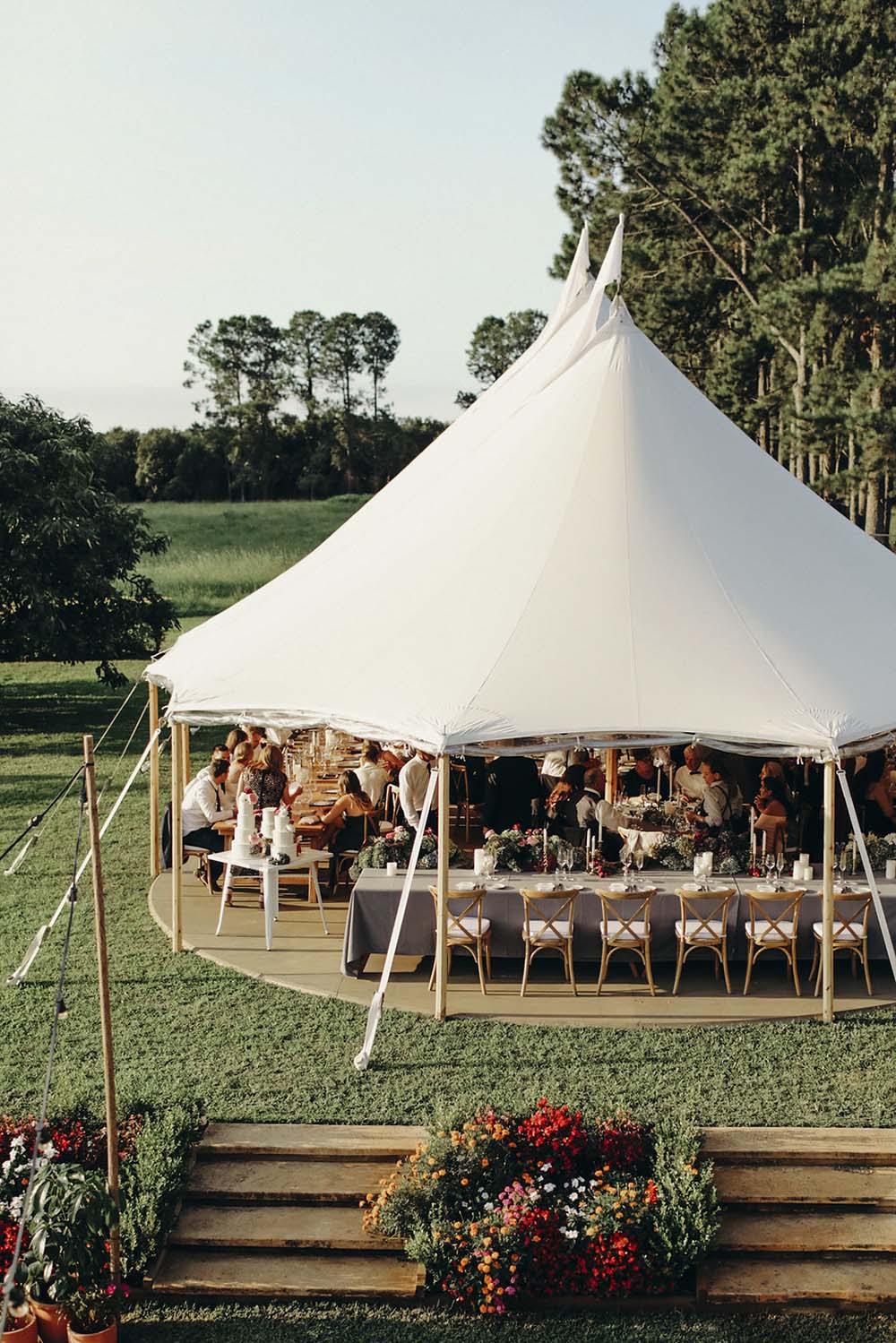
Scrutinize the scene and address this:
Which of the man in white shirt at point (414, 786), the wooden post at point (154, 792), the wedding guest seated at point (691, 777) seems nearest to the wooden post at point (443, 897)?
the man in white shirt at point (414, 786)

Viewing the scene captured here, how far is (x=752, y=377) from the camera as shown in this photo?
137ft

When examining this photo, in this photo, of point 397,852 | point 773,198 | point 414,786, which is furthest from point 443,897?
point 773,198

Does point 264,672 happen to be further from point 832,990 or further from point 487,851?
point 832,990

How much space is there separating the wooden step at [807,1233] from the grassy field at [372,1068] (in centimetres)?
54

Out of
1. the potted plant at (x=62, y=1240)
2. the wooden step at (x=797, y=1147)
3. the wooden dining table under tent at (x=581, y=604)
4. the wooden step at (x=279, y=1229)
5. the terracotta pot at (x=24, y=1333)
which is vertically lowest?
the wooden step at (x=279, y=1229)

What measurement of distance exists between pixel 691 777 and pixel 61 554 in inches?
641

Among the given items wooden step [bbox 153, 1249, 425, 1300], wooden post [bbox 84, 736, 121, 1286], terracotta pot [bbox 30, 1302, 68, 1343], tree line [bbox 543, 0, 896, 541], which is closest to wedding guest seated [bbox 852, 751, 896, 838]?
wooden step [bbox 153, 1249, 425, 1300]

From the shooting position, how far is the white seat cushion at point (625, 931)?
11016 millimetres

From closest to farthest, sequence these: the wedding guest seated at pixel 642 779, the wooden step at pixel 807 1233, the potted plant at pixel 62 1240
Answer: the potted plant at pixel 62 1240 < the wooden step at pixel 807 1233 < the wedding guest seated at pixel 642 779

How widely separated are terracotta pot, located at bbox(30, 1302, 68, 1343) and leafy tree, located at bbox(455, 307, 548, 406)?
8408cm

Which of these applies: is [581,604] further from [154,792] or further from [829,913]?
[154,792]

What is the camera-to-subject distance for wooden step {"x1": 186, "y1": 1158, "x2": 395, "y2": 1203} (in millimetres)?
7840

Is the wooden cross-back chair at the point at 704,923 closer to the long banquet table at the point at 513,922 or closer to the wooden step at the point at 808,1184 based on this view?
the long banquet table at the point at 513,922

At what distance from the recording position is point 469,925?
11.1m
